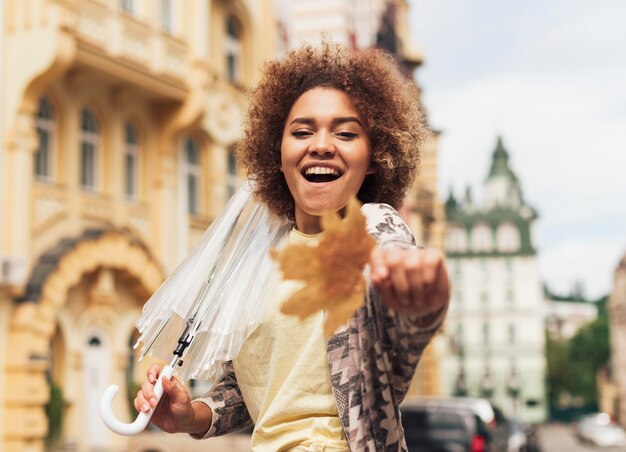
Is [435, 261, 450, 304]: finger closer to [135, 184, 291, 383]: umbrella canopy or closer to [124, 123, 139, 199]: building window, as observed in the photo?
[135, 184, 291, 383]: umbrella canopy

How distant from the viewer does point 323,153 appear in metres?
2.53

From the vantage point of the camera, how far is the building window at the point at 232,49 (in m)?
21.7

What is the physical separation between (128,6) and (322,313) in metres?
16.3

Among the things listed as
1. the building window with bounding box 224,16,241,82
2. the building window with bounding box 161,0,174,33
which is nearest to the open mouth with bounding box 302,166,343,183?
the building window with bounding box 161,0,174,33

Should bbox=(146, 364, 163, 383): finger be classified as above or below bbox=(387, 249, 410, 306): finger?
below

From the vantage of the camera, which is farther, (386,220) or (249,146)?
(249,146)

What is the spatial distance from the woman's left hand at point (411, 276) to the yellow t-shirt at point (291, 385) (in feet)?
1.93

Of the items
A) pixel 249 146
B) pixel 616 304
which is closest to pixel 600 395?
pixel 616 304

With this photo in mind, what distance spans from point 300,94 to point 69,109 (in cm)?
1464

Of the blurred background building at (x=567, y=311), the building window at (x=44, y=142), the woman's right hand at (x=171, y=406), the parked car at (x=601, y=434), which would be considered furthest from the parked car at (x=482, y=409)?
the blurred background building at (x=567, y=311)

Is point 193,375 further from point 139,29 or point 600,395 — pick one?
point 600,395

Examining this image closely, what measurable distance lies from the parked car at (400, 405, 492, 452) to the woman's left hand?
941cm

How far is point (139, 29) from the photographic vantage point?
17.4m

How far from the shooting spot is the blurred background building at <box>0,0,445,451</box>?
1508 centimetres
